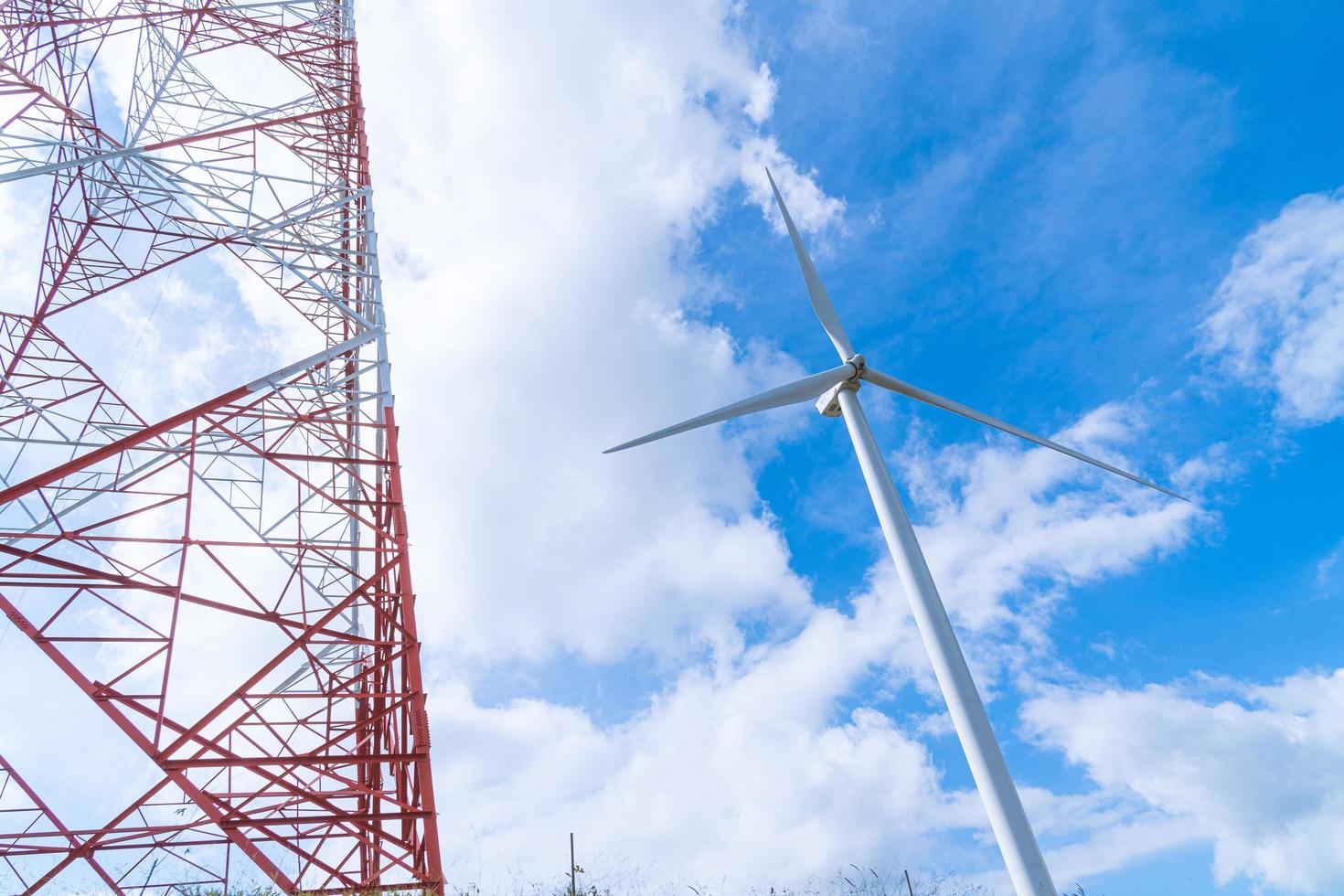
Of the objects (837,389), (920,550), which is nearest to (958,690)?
(920,550)

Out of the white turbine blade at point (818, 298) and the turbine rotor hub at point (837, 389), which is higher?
the white turbine blade at point (818, 298)

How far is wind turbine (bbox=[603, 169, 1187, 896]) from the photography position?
11.1m

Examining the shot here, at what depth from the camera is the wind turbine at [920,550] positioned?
11.1m

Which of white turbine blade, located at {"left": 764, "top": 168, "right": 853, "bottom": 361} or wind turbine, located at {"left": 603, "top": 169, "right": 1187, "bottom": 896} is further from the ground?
white turbine blade, located at {"left": 764, "top": 168, "right": 853, "bottom": 361}

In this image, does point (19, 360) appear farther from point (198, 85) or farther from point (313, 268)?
point (198, 85)

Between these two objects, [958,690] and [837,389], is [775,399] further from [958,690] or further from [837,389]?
[958,690]

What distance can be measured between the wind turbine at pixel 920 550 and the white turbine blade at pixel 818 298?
0.06 feet

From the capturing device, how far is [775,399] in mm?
16109

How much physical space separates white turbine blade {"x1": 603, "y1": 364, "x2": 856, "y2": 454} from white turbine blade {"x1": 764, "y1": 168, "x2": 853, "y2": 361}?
1216mm

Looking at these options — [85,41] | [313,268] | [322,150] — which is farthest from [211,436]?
[85,41]

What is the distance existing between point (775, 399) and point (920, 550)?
4.09 metres

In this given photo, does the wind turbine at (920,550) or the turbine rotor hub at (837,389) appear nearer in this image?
the wind turbine at (920,550)

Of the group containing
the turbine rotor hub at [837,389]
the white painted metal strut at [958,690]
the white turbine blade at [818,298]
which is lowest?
the white painted metal strut at [958,690]

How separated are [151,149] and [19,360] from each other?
18.6 ft
